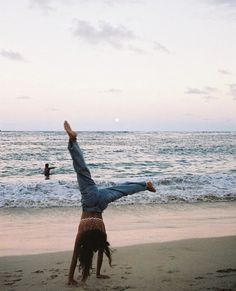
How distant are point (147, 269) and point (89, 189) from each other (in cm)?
186

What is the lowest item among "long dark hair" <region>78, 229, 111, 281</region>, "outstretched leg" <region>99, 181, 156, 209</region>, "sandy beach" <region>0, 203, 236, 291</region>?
"sandy beach" <region>0, 203, 236, 291</region>

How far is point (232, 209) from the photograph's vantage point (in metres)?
12.1

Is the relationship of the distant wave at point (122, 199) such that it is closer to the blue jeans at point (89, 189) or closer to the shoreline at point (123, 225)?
the shoreline at point (123, 225)

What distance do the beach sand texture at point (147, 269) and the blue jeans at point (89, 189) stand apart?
3.88 ft

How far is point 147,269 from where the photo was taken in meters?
5.90

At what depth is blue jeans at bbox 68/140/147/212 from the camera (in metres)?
4.95

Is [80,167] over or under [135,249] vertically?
over

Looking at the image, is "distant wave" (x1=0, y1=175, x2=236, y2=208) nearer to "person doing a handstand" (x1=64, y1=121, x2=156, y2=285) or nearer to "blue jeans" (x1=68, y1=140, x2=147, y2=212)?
"person doing a handstand" (x1=64, y1=121, x2=156, y2=285)

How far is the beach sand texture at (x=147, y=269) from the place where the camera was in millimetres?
5148

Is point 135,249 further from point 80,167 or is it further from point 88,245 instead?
point 80,167

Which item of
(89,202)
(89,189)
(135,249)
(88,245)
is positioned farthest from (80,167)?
(135,249)

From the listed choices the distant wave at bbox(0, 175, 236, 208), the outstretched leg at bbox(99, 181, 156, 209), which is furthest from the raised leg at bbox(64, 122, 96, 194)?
the distant wave at bbox(0, 175, 236, 208)

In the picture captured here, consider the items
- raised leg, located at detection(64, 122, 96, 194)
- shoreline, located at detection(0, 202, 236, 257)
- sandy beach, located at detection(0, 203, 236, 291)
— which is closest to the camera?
→ raised leg, located at detection(64, 122, 96, 194)

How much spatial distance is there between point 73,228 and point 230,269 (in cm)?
450
